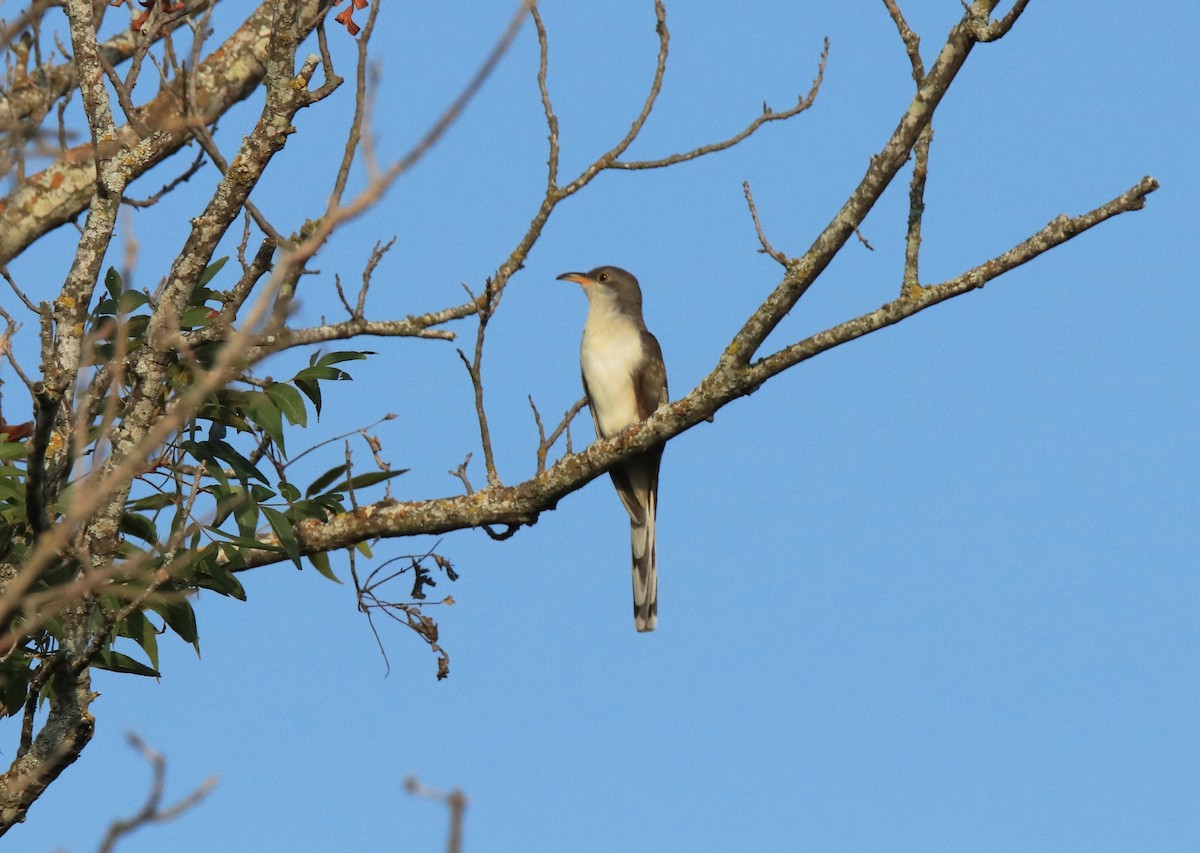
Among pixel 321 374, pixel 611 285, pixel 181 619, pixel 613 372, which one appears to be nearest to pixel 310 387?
pixel 321 374

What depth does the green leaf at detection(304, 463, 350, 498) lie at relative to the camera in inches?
206

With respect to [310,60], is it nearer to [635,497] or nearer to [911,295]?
[911,295]

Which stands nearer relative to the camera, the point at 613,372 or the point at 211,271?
the point at 211,271

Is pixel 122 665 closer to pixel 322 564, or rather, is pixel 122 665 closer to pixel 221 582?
pixel 221 582

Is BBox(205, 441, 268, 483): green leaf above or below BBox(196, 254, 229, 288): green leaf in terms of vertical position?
below

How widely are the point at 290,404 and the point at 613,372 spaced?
10.7 feet

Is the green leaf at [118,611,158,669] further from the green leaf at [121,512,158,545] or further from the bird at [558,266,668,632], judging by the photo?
the bird at [558,266,668,632]

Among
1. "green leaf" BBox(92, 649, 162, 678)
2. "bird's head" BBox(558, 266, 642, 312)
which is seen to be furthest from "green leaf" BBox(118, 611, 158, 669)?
"bird's head" BBox(558, 266, 642, 312)

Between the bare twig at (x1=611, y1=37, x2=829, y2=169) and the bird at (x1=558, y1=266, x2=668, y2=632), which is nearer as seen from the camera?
the bare twig at (x1=611, y1=37, x2=829, y2=169)

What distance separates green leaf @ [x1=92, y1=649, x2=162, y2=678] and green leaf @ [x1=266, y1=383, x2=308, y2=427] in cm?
97

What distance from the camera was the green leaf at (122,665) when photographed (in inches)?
186

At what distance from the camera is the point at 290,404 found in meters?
4.84

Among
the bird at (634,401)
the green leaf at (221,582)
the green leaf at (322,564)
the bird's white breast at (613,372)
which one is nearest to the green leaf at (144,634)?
the green leaf at (221,582)

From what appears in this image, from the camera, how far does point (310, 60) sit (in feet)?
14.0
